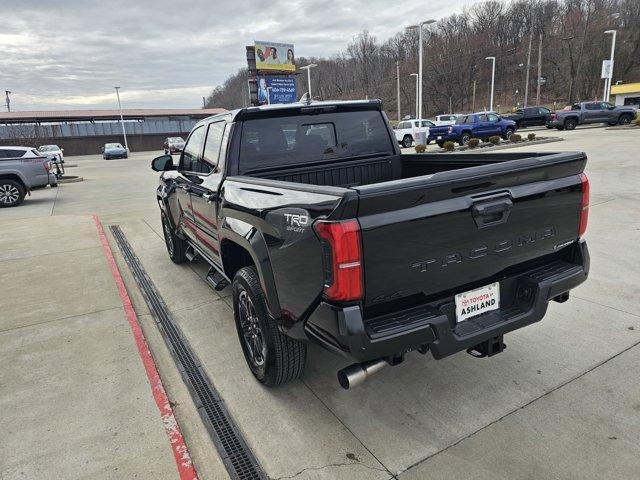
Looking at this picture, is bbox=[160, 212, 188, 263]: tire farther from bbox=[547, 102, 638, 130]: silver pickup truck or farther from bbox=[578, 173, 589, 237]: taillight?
bbox=[547, 102, 638, 130]: silver pickup truck

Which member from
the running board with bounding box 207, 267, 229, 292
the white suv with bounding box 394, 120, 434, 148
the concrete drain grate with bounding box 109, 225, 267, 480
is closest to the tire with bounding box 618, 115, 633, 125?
the white suv with bounding box 394, 120, 434, 148

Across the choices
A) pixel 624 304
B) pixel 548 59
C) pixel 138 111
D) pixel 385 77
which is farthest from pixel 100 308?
pixel 385 77

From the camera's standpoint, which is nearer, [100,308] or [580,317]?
[580,317]

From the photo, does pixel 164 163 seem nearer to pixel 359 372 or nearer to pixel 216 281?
pixel 216 281

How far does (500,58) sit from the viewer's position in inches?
3319

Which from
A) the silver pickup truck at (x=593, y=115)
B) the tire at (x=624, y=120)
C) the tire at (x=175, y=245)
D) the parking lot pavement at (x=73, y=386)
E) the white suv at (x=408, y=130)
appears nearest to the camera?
the parking lot pavement at (x=73, y=386)

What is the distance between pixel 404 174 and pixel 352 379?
102 inches

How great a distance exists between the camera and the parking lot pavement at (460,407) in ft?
8.02

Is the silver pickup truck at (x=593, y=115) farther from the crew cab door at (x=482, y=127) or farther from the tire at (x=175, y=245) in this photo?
the tire at (x=175, y=245)

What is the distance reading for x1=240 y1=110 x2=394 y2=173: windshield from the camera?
372cm

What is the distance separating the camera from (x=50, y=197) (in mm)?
15453

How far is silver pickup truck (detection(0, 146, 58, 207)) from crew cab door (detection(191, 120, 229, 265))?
11562 mm

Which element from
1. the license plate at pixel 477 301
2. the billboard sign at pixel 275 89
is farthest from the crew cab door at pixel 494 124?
the license plate at pixel 477 301

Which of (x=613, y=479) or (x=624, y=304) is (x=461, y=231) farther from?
(x=624, y=304)
